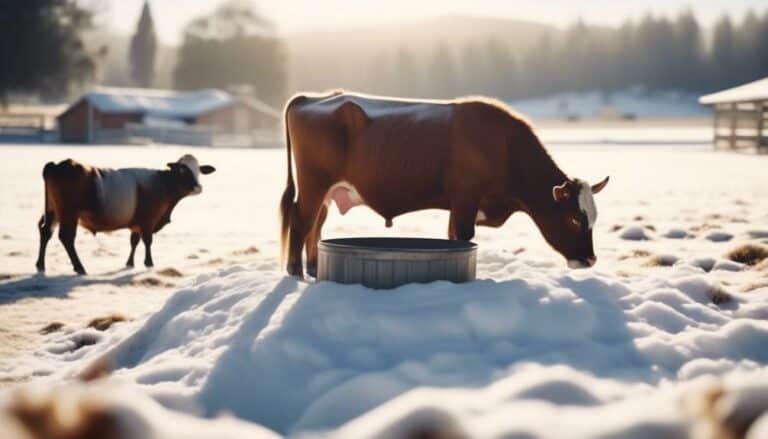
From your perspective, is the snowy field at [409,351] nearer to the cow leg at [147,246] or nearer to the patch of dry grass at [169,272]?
the patch of dry grass at [169,272]

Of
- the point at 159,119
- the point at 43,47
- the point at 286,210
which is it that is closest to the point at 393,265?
the point at 286,210

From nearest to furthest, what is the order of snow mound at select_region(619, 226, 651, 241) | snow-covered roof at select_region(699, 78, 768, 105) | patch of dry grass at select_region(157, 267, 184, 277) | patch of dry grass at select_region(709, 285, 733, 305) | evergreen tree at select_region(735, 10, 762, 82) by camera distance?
patch of dry grass at select_region(709, 285, 733, 305)
patch of dry grass at select_region(157, 267, 184, 277)
snow mound at select_region(619, 226, 651, 241)
snow-covered roof at select_region(699, 78, 768, 105)
evergreen tree at select_region(735, 10, 762, 82)

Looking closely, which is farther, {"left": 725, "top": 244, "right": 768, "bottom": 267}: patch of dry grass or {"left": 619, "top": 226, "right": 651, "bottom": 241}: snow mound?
{"left": 619, "top": 226, "right": 651, "bottom": 241}: snow mound

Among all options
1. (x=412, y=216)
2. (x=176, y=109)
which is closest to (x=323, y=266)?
(x=412, y=216)

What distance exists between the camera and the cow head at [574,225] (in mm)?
6219

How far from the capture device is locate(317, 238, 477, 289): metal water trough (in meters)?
5.25

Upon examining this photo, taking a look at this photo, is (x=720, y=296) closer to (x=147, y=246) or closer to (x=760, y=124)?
(x=147, y=246)

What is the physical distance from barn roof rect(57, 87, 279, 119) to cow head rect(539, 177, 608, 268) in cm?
4203

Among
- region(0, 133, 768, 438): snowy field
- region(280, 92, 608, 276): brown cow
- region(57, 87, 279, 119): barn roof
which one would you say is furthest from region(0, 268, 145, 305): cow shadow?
region(57, 87, 279, 119): barn roof

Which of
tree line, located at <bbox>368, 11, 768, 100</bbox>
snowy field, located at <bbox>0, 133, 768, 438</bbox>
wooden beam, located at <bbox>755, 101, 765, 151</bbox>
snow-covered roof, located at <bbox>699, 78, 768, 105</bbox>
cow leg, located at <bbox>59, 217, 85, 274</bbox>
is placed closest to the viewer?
snowy field, located at <bbox>0, 133, 768, 438</bbox>

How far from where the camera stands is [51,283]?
763 centimetres

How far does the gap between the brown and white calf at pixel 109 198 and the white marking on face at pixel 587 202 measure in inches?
189

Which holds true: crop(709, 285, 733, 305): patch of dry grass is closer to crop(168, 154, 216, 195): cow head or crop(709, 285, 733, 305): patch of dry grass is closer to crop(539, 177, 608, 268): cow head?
crop(539, 177, 608, 268): cow head

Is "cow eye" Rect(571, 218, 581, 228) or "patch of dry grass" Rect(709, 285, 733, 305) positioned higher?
"cow eye" Rect(571, 218, 581, 228)
